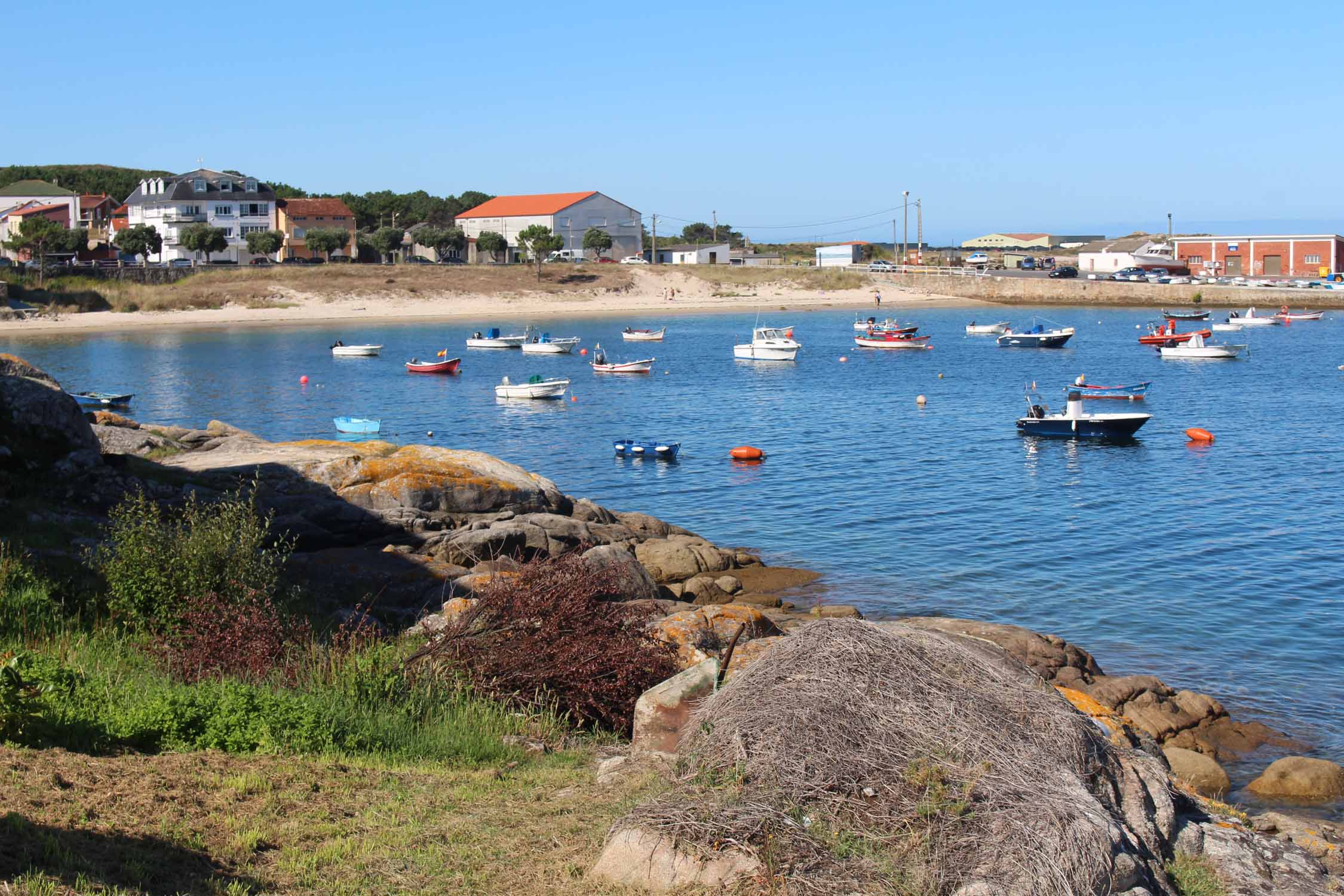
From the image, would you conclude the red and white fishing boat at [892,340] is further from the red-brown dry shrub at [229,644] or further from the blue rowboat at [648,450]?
the red-brown dry shrub at [229,644]

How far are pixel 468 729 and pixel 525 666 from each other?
141cm

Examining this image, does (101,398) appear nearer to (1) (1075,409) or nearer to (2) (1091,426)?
(1) (1075,409)

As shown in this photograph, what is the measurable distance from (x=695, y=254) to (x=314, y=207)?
45481 mm

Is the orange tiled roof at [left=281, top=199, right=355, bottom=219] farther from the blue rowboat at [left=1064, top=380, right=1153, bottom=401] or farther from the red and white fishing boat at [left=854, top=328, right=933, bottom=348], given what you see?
the blue rowboat at [left=1064, top=380, right=1153, bottom=401]

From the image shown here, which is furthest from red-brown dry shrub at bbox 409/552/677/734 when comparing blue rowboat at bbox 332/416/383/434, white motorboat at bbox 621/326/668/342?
white motorboat at bbox 621/326/668/342

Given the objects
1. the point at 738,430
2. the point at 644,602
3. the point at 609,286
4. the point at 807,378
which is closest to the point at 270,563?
the point at 644,602

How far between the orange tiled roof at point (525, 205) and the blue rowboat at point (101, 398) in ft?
299

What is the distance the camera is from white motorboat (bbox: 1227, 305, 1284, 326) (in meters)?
91.7

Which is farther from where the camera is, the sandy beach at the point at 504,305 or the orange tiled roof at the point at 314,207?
the orange tiled roof at the point at 314,207

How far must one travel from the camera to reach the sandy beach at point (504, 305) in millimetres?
91875

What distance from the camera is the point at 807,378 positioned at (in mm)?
63750

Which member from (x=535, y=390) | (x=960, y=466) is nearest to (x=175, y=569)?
(x=960, y=466)

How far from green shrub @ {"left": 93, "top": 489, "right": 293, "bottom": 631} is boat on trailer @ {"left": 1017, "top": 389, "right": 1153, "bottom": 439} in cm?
3321

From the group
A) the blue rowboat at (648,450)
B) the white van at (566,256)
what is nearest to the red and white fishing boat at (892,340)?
the blue rowboat at (648,450)
